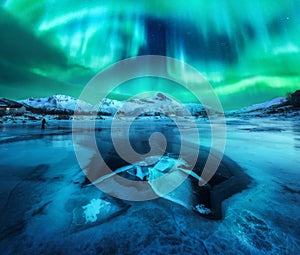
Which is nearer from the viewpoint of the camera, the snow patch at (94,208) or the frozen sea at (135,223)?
the frozen sea at (135,223)

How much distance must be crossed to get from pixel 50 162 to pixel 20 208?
282cm

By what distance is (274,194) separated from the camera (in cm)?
301

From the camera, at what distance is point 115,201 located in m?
2.81

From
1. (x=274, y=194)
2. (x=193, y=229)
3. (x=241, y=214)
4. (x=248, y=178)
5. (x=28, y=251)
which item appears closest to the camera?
(x=28, y=251)

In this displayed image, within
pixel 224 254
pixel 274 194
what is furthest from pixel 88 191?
pixel 274 194

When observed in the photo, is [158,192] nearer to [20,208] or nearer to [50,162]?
[20,208]

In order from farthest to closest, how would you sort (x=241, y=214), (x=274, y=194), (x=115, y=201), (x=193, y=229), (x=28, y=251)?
(x=274, y=194), (x=115, y=201), (x=241, y=214), (x=193, y=229), (x=28, y=251)

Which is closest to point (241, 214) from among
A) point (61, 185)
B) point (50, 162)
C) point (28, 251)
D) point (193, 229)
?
point (193, 229)

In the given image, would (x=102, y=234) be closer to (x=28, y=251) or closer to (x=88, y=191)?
(x=28, y=251)

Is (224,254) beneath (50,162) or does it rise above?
beneath

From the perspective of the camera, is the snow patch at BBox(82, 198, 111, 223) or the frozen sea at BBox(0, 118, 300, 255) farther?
the snow patch at BBox(82, 198, 111, 223)

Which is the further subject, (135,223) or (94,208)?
(94,208)

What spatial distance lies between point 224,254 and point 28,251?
2302 millimetres

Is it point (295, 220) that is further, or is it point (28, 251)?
point (295, 220)
